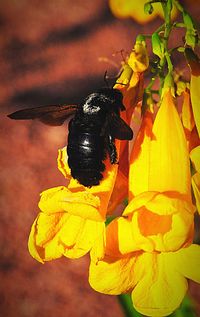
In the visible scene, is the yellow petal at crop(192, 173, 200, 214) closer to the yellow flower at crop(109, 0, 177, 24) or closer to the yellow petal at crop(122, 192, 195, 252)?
the yellow petal at crop(122, 192, 195, 252)

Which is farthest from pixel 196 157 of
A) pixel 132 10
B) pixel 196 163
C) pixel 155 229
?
pixel 132 10

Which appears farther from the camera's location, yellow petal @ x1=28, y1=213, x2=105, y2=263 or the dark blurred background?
the dark blurred background

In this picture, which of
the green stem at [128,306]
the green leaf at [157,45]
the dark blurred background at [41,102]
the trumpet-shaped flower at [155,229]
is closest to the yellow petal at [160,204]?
the trumpet-shaped flower at [155,229]

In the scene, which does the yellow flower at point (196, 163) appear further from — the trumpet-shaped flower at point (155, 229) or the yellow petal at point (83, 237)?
the yellow petal at point (83, 237)

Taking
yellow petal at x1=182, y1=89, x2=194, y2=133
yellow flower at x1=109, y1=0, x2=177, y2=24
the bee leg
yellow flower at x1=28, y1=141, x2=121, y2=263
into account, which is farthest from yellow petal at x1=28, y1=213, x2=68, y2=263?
yellow flower at x1=109, y1=0, x2=177, y2=24

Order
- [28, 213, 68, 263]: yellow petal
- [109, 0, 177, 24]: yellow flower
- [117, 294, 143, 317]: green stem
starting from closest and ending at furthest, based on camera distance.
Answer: [28, 213, 68, 263]: yellow petal
[117, 294, 143, 317]: green stem
[109, 0, 177, 24]: yellow flower
